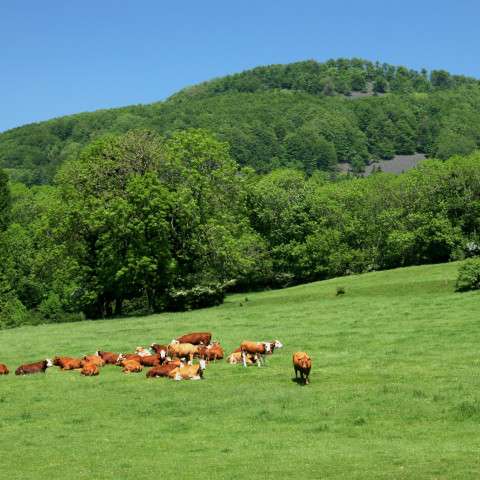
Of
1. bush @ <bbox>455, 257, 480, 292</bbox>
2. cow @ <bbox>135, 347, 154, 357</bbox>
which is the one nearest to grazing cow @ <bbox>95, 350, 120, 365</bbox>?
cow @ <bbox>135, 347, 154, 357</bbox>

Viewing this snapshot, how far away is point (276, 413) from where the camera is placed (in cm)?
2164

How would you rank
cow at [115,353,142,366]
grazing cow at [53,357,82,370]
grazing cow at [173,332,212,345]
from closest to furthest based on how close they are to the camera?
1. cow at [115,353,142,366]
2. grazing cow at [53,357,82,370]
3. grazing cow at [173,332,212,345]

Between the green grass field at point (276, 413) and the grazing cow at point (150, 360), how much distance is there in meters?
1.26

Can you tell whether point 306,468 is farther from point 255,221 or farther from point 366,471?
point 255,221

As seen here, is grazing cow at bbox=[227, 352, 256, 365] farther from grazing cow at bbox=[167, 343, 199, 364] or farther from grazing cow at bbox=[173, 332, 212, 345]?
grazing cow at bbox=[173, 332, 212, 345]

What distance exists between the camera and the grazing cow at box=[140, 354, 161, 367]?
30781 mm

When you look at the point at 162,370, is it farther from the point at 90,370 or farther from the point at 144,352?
the point at 144,352

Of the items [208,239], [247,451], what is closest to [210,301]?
[208,239]

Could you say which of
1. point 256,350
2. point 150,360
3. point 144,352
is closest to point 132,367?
point 150,360

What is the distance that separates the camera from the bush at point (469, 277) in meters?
48.2

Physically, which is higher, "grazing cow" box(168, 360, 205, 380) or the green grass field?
"grazing cow" box(168, 360, 205, 380)

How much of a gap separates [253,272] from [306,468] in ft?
218

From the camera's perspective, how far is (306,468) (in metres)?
16.1

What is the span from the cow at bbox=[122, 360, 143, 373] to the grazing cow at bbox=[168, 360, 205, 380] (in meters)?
2.45
